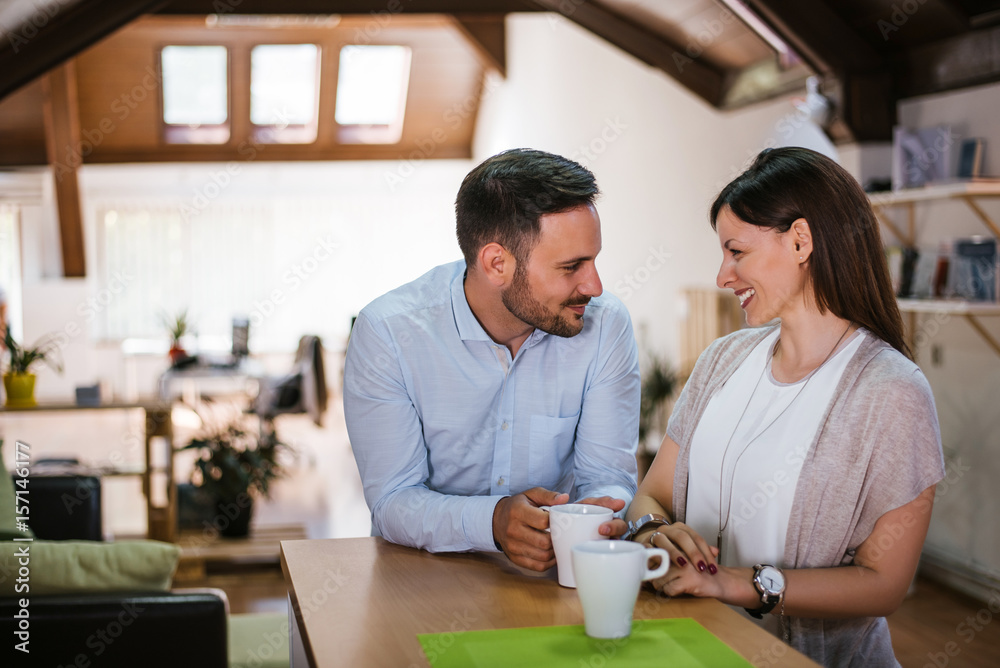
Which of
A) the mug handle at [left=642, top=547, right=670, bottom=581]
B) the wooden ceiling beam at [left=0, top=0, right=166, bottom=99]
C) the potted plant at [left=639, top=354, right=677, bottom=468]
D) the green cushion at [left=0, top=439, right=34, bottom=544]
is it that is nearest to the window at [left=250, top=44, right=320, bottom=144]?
the wooden ceiling beam at [left=0, top=0, right=166, bottom=99]

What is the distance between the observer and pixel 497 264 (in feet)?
5.40

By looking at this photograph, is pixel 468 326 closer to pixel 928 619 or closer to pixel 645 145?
pixel 928 619

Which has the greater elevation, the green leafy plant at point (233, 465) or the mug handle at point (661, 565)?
the mug handle at point (661, 565)

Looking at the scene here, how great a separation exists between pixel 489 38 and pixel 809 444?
7917mm

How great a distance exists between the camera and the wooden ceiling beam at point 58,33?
473 cm

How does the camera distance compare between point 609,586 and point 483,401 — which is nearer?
point 609,586

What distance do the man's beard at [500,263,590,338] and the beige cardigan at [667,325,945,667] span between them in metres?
0.44

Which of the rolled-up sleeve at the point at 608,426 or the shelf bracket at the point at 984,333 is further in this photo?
the shelf bracket at the point at 984,333

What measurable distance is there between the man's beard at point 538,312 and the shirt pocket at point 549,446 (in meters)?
0.16

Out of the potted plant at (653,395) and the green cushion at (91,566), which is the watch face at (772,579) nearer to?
the green cushion at (91,566)

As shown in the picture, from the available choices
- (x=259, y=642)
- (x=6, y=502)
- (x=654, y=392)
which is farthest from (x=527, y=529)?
(x=654, y=392)

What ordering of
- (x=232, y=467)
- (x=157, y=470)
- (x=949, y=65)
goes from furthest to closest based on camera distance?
(x=157, y=470)
(x=232, y=467)
(x=949, y=65)

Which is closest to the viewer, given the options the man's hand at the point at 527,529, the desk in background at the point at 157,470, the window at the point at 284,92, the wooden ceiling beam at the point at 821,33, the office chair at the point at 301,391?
the man's hand at the point at 527,529

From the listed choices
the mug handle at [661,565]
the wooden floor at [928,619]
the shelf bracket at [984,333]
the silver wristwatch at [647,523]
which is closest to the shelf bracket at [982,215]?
the shelf bracket at [984,333]
